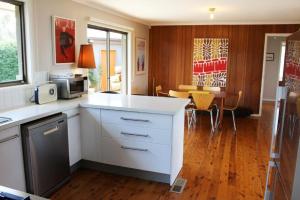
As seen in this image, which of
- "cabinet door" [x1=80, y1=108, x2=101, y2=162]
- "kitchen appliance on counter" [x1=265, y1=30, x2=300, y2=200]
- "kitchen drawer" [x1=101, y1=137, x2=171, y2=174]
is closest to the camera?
"kitchen appliance on counter" [x1=265, y1=30, x2=300, y2=200]

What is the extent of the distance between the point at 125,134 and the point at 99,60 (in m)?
2.31

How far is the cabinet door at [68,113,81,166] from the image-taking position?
2.84 metres

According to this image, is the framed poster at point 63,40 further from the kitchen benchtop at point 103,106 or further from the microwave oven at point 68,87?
the kitchen benchtop at point 103,106

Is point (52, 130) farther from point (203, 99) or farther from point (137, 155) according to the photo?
point (203, 99)

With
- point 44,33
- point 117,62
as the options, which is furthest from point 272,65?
point 44,33

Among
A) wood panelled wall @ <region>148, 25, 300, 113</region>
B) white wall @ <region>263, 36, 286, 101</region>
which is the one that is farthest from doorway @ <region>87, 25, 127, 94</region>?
white wall @ <region>263, 36, 286, 101</region>

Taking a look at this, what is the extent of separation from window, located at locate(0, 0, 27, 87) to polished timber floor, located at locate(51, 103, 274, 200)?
51.4 inches

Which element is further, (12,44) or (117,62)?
(117,62)

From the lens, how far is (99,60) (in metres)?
4.74

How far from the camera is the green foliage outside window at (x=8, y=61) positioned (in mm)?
2705

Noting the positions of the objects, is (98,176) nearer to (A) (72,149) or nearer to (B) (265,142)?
(A) (72,149)

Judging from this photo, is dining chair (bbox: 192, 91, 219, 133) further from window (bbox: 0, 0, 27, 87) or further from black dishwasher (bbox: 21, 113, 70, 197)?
window (bbox: 0, 0, 27, 87)

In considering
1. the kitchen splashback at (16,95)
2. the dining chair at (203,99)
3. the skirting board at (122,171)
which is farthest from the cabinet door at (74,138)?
the dining chair at (203,99)

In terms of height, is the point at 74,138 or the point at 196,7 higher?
the point at 196,7
